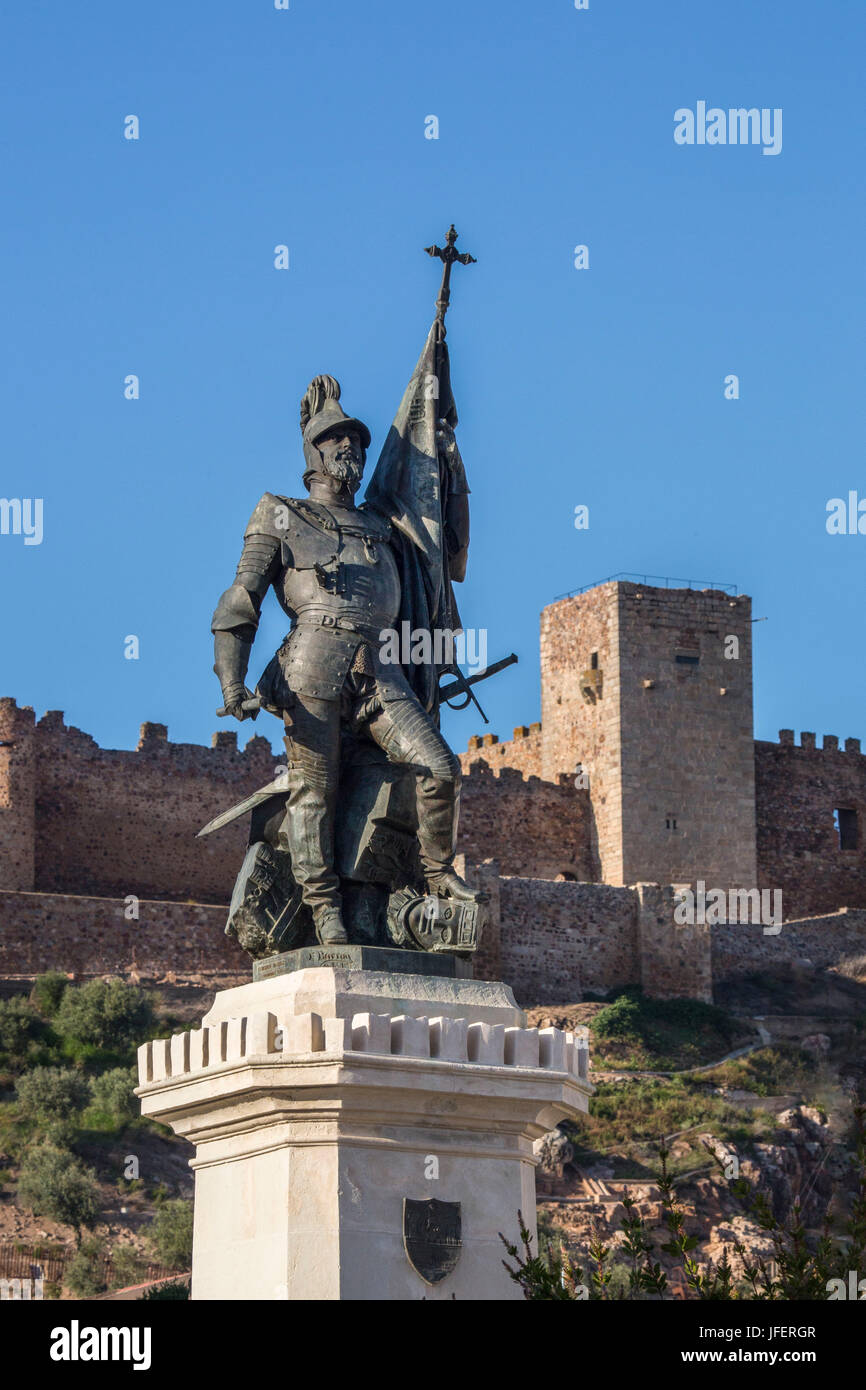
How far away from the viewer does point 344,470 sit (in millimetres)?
9305

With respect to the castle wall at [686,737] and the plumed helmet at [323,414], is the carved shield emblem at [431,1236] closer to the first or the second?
the plumed helmet at [323,414]

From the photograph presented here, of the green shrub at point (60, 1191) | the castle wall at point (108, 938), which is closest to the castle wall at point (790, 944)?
the castle wall at point (108, 938)

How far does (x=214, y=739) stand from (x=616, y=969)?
29.1 ft

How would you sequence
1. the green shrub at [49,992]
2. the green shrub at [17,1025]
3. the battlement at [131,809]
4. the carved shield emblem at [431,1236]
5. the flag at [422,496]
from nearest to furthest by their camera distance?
the carved shield emblem at [431,1236] → the flag at [422,496] → the green shrub at [17,1025] → the green shrub at [49,992] → the battlement at [131,809]

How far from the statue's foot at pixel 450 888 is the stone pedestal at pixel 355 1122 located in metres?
0.36

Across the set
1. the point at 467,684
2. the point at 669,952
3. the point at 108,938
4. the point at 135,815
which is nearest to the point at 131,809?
the point at 135,815

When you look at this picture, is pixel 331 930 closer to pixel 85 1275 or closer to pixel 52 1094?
pixel 85 1275

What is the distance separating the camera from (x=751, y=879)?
49250 mm

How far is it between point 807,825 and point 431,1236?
1782 inches

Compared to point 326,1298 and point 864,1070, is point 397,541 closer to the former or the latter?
point 326,1298

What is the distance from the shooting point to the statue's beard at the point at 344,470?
931 cm

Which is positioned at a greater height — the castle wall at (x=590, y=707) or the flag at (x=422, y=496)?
the castle wall at (x=590, y=707)

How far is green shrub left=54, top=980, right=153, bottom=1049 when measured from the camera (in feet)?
120

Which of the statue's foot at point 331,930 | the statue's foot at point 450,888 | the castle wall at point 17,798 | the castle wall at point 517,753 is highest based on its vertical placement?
the castle wall at point 517,753
